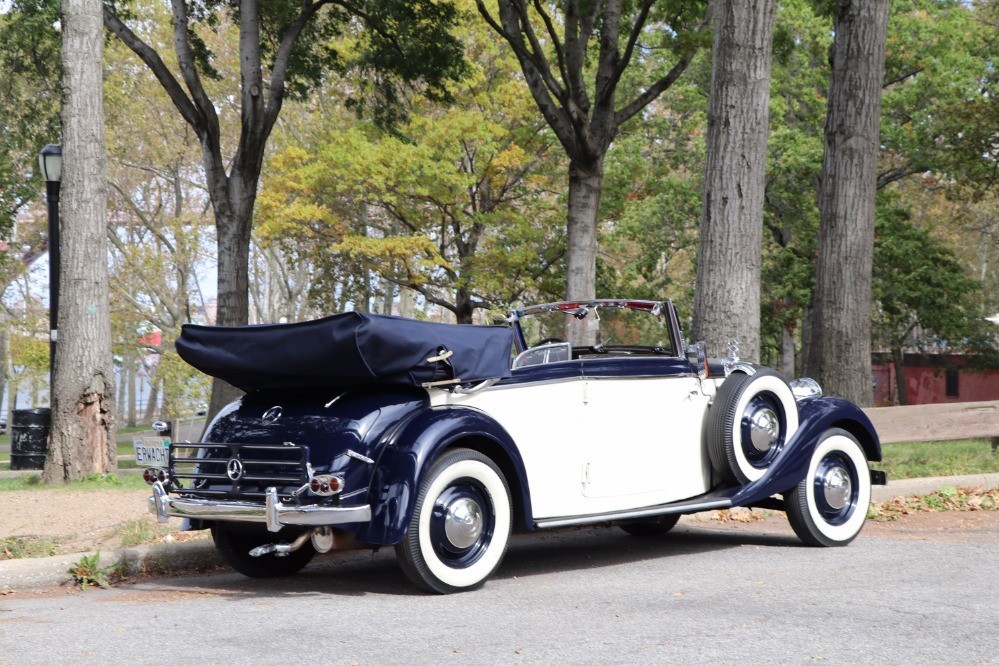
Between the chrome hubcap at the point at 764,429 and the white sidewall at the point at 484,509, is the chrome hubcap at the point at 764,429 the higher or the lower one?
the higher one

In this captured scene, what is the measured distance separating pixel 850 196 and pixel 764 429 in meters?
7.46

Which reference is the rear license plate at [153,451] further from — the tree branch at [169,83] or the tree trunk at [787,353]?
the tree trunk at [787,353]

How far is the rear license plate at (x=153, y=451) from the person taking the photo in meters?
6.76

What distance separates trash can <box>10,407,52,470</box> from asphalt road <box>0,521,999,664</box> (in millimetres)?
10023

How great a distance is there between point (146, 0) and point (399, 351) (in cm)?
2739

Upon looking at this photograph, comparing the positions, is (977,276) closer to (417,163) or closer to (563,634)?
(417,163)

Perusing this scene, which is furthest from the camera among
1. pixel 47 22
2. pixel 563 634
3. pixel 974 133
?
pixel 974 133

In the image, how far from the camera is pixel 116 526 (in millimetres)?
8320

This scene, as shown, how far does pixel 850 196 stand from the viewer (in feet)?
46.5

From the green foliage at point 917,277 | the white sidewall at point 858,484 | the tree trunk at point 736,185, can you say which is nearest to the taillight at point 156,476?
the white sidewall at point 858,484

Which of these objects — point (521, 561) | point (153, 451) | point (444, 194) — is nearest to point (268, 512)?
point (153, 451)

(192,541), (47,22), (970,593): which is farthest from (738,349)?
(47,22)

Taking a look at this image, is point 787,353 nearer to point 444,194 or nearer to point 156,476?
point 444,194

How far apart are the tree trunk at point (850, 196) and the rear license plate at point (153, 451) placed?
934 cm
